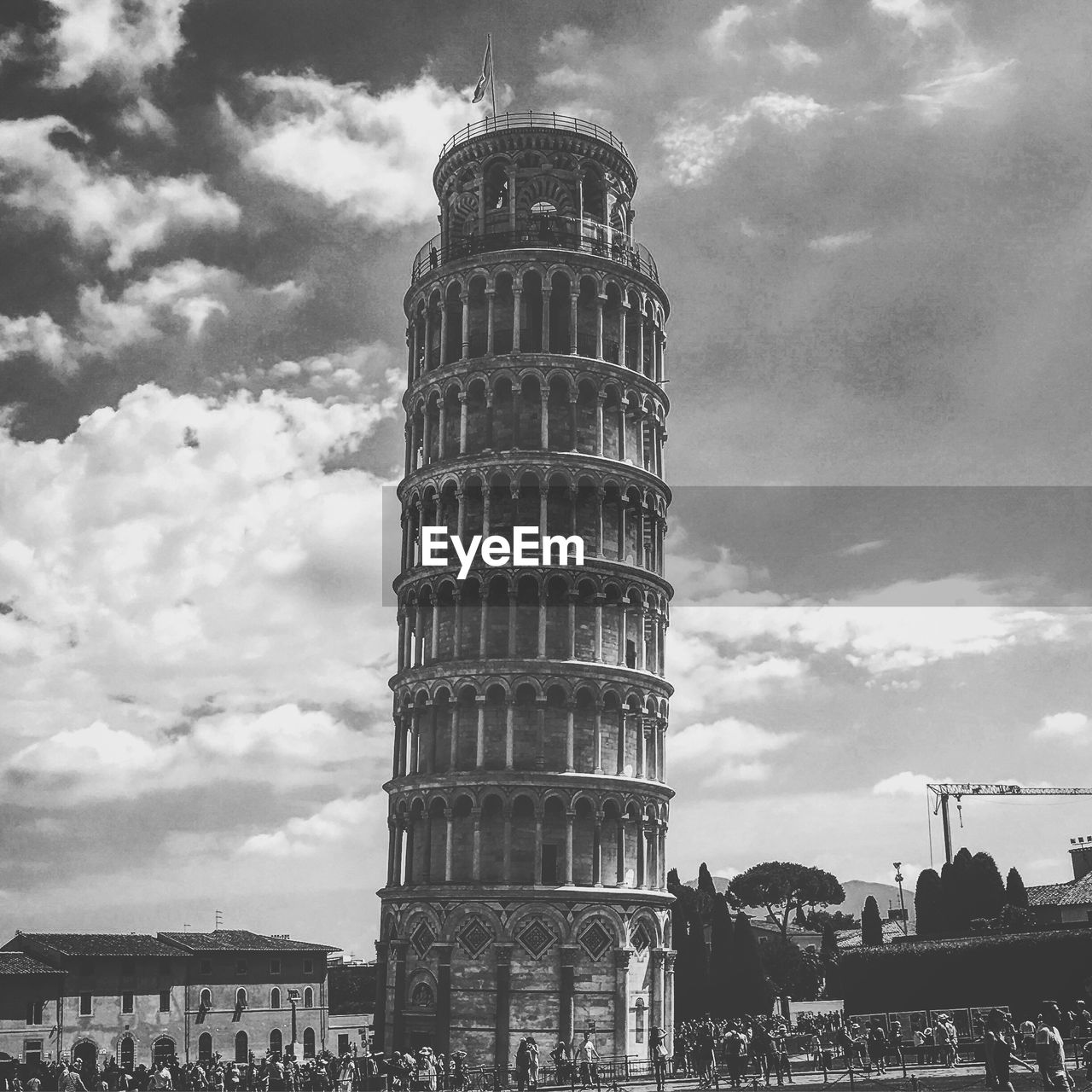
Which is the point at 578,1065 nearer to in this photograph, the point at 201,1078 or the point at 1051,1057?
the point at 201,1078

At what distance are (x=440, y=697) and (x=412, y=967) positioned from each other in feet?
34.1

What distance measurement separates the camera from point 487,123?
63625mm

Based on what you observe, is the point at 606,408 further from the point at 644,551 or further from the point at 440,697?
the point at 440,697

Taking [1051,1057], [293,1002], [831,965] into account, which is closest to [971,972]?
[831,965]

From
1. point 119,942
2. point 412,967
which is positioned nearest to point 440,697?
point 412,967

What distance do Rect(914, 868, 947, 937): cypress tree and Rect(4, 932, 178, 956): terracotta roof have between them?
155 ft

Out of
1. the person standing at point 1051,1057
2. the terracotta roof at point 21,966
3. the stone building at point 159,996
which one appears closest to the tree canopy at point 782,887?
the stone building at point 159,996

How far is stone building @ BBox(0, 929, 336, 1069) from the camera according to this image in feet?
242

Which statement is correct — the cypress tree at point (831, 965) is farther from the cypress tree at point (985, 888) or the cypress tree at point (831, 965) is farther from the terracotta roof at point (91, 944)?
the terracotta roof at point (91, 944)

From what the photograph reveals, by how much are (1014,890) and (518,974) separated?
5170 cm

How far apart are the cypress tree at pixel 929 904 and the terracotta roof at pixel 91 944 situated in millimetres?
47179

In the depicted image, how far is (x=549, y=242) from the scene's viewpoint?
60000 mm

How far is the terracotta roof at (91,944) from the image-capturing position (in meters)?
78.7

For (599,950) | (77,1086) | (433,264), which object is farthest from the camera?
(433,264)
